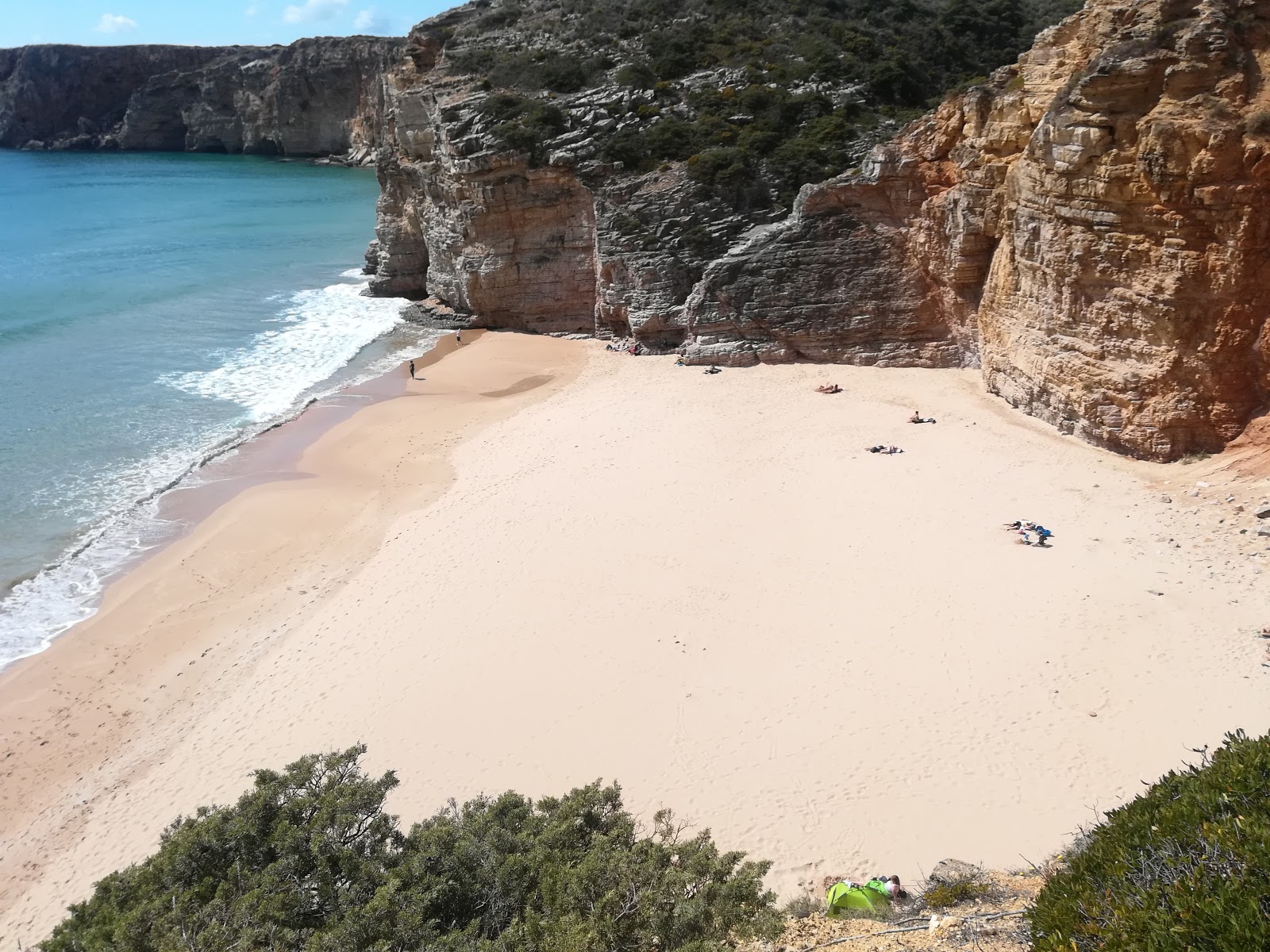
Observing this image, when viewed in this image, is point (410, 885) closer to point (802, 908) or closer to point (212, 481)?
point (802, 908)

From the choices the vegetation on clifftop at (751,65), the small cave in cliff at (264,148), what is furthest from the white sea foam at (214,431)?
the small cave in cliff at (264,148)

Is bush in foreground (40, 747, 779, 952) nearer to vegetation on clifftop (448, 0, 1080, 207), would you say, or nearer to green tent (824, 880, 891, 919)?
green tent (824, 880, 891, 919)

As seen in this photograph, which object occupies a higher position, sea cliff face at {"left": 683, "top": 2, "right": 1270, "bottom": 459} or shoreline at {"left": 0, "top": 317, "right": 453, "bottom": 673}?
sea cliff face at {"left": 683, "top": 2, "right": 1270, "bottom": 459}

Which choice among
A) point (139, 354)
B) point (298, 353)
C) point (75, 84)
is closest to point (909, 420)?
point (298, 353)

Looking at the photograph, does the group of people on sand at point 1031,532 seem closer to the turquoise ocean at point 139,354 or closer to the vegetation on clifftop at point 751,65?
the vegetation on clifftop at point 751,65

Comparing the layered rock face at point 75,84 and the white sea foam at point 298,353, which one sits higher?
the layered rock face at point 75,84

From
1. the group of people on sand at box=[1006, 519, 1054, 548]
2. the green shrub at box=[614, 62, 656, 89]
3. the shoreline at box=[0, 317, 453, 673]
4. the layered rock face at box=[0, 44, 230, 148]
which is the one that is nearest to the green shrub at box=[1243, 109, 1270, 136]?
the group of people on sand at box=[1006, 519, 1054, 548]

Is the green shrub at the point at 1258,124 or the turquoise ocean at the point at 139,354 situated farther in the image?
the turquoise ocean at the point at 139,354
